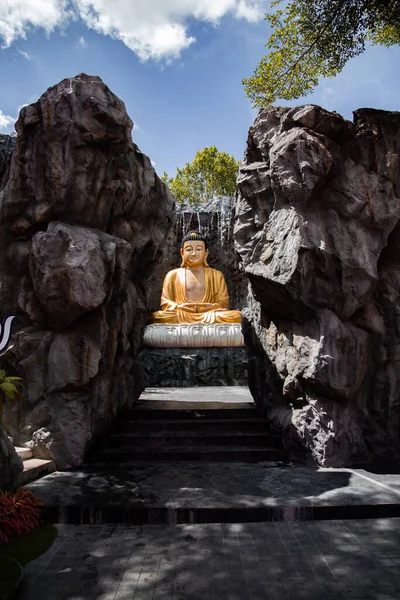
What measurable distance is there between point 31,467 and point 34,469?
0.04 m

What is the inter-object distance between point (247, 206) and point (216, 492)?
160 inches

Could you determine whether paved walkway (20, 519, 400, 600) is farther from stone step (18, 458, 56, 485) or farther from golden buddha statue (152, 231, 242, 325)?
golden buddha statue (152, 231, 242, 325)

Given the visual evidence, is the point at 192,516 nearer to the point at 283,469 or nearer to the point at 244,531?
the point at 244,531

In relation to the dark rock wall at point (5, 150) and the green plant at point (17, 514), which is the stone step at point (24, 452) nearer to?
the green plant at point (17, 514)

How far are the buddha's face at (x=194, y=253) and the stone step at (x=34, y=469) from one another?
10584 mm

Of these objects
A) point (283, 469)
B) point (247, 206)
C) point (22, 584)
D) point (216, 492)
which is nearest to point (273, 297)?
point (247, 206)

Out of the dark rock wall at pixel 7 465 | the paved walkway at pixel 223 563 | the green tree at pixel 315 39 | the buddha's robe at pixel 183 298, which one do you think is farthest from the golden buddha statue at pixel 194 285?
the paved walkway at pixel 223 563

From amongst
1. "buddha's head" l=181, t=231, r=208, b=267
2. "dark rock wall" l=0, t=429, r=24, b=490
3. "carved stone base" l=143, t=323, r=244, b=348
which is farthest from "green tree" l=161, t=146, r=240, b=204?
"dark rock wall" l=0, t=429, r=24, b=490

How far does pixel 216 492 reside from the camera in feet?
14.6

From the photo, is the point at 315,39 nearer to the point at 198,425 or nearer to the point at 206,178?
the point at 198,425

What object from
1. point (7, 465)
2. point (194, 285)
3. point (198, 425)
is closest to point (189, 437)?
point (198, 425)

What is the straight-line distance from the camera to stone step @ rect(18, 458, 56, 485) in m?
4.63

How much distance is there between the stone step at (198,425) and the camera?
256 inches

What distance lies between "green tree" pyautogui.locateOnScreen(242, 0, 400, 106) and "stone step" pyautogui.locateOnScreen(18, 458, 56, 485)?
765cm
